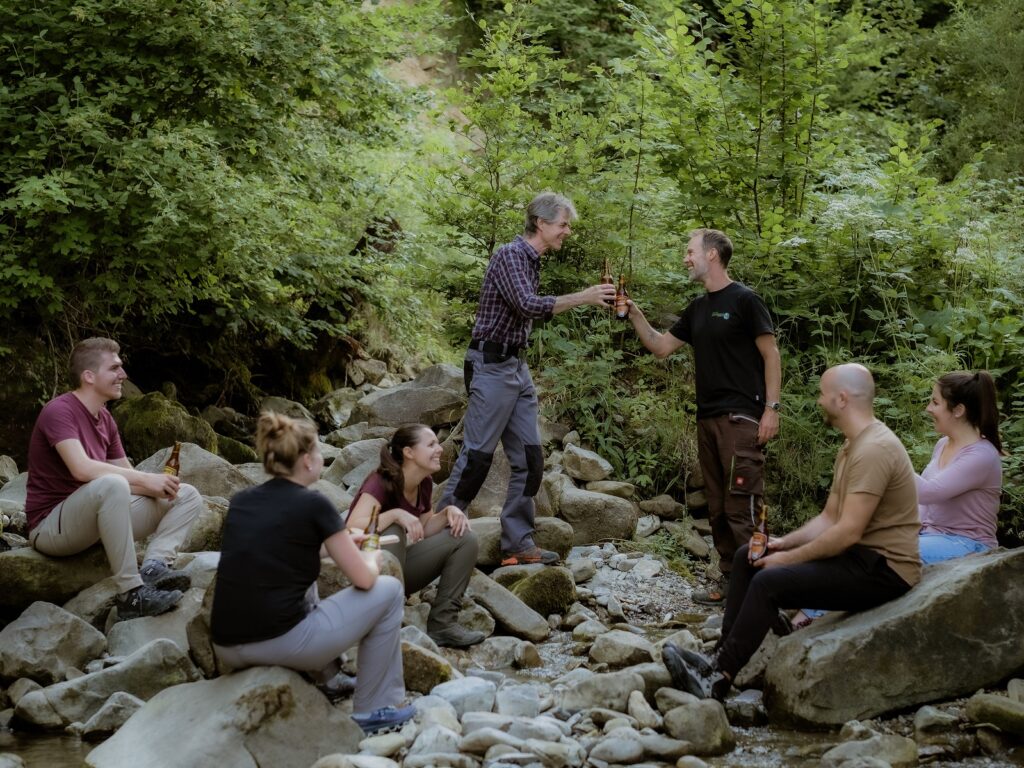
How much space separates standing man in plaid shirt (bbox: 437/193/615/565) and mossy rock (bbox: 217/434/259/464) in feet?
12.8

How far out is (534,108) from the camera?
10.5 m

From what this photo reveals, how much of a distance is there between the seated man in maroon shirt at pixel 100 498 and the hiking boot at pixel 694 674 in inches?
106

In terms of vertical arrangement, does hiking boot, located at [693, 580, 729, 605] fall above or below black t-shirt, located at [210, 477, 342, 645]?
below

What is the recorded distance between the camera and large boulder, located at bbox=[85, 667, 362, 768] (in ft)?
13.2

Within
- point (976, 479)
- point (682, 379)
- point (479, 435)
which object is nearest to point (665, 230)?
point (682, 379)

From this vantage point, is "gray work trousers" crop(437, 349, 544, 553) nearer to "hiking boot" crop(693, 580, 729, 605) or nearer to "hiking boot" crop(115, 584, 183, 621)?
"hiking boot" crop(693, 580, 729, 605)

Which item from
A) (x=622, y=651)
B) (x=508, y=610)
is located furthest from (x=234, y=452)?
(x=622, y=651)

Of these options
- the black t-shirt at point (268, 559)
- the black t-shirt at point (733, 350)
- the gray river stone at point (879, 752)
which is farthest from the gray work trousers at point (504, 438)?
the gray river stone at point (879, 752)

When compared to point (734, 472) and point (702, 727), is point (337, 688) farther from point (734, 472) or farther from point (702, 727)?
point (734, 472)

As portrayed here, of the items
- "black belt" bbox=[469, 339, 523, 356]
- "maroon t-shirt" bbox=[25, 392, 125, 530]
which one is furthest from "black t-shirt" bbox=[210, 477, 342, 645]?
"black belt" bbox=[469, 339, 523, 356]

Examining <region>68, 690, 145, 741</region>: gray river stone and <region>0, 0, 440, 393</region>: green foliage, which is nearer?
<region>68, 690, 145, 741</region>: gray river stone

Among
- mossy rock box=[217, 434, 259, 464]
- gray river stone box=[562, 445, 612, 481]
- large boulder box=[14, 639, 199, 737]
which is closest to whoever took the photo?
large boulder box=[14, 639, 199, 737]

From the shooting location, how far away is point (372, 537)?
15.5ft

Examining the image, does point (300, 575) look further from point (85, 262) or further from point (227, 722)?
point (85, 262)
